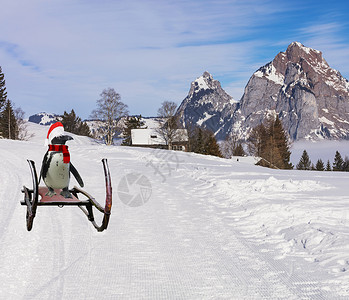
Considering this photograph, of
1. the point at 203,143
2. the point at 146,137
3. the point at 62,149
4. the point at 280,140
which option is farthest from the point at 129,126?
the point at 62,149

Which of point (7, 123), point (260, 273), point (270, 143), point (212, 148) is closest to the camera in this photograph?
point (260, 273)

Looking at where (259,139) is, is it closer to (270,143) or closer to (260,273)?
(270,143)

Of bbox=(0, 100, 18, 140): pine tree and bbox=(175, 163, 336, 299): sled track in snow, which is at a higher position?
bbox=(0, 100, 18, 140): pine tree

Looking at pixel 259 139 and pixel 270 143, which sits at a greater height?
pixel 259 139

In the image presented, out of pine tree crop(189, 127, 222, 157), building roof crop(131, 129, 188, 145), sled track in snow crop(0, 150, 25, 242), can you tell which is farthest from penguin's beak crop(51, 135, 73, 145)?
building roof crop(131, 129, 188, 145)

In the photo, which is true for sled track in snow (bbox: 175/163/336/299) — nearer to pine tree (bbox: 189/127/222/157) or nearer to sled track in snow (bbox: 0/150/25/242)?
sled track in snow (bbox: 0/150/25/242)

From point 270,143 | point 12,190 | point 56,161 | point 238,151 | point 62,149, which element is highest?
point 270,143

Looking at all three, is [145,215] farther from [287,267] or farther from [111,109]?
[111,109]

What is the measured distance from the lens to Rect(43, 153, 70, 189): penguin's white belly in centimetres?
399

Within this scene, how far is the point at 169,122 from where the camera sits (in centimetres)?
6650

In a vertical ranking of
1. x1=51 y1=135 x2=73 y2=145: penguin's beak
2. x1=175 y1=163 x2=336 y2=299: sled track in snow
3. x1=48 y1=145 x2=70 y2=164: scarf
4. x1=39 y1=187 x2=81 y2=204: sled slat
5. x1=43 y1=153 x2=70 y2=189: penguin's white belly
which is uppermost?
x1=51 y1=135 x2=73 y2=145: penguin's beak

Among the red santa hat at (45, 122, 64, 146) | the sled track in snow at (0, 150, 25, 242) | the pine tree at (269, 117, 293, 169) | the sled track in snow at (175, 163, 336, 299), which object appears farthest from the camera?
the pine tree at (269, 117, 293, 169)

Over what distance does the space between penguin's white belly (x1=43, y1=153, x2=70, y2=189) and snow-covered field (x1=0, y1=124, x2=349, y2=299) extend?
4.09 feet

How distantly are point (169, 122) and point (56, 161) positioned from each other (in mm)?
62735
